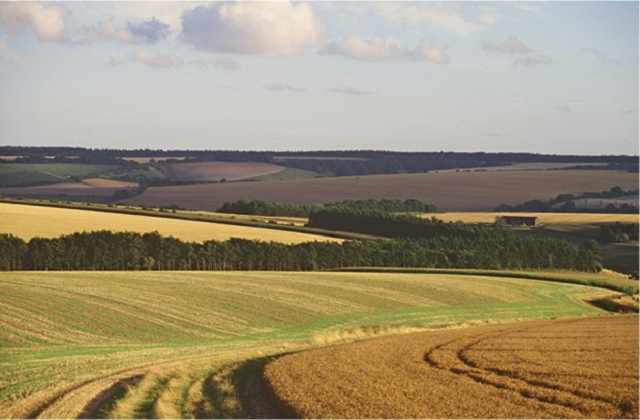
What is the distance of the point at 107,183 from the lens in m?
188

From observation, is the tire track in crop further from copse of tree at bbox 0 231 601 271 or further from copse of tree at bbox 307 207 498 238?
copse of tree at bbox 307 207 498 238

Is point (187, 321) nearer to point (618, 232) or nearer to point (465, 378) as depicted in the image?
point (465, 378)

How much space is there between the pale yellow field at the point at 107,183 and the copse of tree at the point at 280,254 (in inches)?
→ 3505

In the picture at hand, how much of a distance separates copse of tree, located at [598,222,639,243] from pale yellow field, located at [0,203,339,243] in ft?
134

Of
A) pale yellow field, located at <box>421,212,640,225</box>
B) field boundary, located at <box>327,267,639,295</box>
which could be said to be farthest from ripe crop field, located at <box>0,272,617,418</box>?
pale yellow field, located at <box>421,212,640,225</box>

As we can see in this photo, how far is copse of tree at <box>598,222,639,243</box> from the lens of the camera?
126m

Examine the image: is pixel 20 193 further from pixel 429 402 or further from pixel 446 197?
pixel 429 402

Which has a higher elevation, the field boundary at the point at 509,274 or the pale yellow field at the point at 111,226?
the pale yellow field at the point at 111,226

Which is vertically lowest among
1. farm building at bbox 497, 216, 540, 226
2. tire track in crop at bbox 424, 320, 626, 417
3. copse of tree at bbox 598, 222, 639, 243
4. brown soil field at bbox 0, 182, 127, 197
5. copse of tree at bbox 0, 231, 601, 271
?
→ tire track in crop at bbox 424, 320, 626, 417

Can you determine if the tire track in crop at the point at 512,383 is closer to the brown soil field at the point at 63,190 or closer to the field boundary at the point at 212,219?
the field boundary at the point at 212,219

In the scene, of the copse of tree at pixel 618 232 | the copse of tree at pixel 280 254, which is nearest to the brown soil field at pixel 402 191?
the copse of tree at pixel 618 232

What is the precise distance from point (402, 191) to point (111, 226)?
104 metres

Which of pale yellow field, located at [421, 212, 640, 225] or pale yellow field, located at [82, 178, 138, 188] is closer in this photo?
pale yellow field, located at [421, 212, 640, 225]

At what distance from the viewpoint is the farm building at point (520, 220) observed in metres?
139
